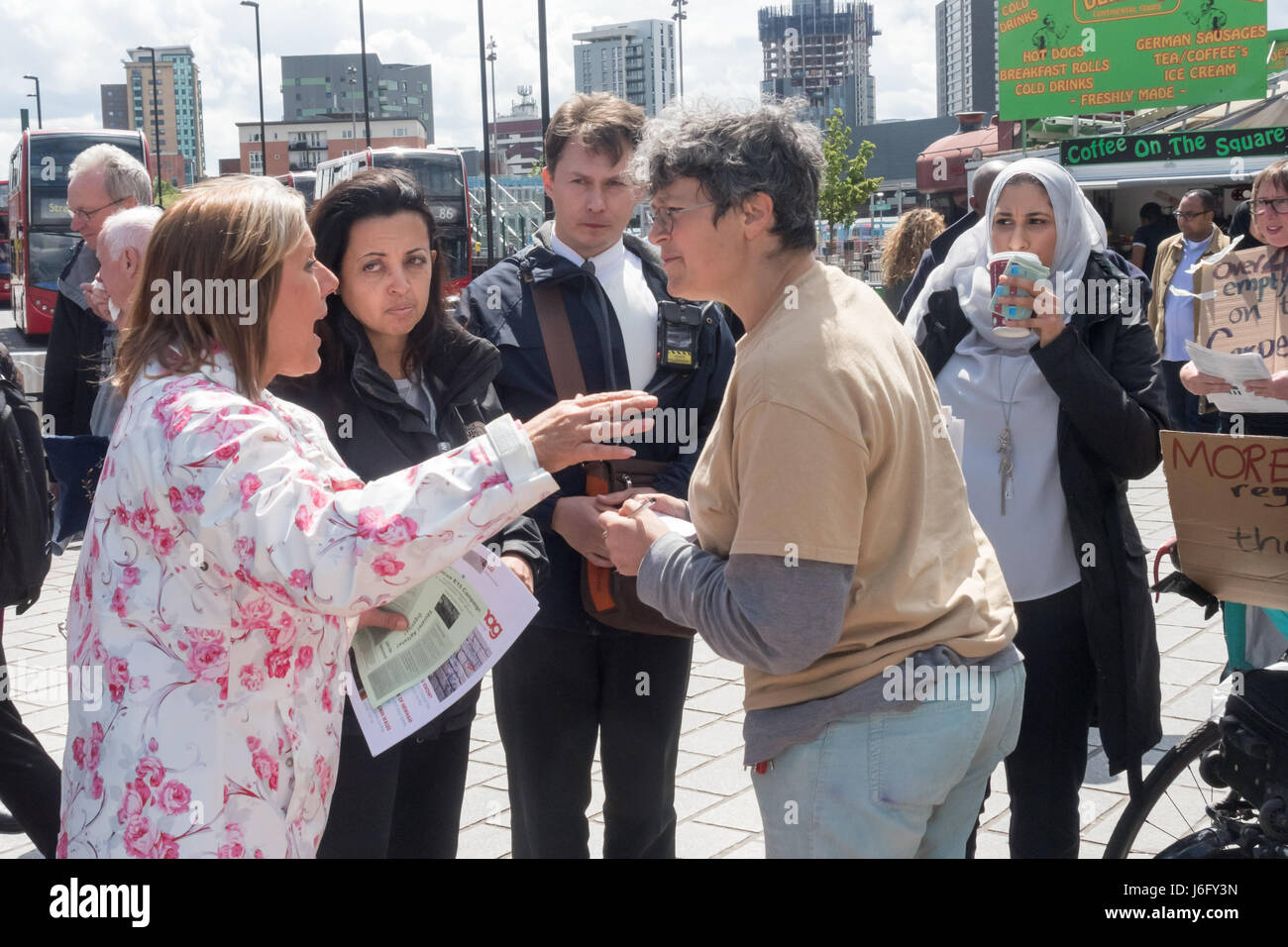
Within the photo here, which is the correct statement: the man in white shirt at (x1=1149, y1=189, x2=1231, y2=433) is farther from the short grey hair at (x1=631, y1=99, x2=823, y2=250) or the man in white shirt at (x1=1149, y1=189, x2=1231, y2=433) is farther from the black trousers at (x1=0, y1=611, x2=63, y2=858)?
the black trousers at (x1=0, y1=611, x2=63, y2=858)

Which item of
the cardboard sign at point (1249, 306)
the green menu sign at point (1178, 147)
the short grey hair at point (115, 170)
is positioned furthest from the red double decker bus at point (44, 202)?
the cardboard sign at point (1249, 306)

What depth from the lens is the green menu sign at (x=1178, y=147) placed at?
1873cm

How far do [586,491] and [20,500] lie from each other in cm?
162

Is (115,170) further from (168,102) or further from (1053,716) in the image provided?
(168,102)

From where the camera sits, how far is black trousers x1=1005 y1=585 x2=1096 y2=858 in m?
3.05

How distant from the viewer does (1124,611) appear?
296 cm

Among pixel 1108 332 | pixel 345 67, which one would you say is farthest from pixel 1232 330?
pixel 345 67

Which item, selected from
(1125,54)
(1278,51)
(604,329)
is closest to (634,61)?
(1278,51)

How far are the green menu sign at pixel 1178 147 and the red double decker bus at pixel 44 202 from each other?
51.8 feet

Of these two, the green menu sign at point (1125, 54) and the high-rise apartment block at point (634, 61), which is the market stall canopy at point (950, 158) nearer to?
the green menu sign at point (1125, 54)

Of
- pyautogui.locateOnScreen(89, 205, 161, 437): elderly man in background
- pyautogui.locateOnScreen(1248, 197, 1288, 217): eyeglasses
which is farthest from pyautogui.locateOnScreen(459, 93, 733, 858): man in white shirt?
pyautogui.locateOnScreen(1248, 197, 1288, 217): eyeglasses

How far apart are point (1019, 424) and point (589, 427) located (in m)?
1.46

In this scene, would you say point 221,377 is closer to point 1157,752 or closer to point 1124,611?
point 1124,611

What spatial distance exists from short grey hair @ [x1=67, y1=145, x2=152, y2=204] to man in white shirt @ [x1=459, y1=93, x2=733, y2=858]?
2462mm
